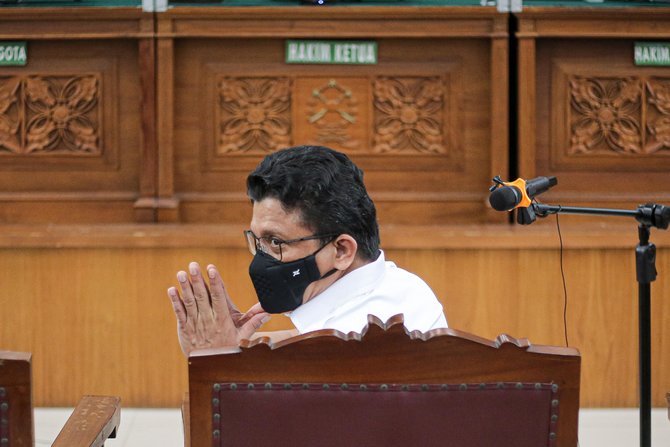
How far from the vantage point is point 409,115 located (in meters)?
4.49

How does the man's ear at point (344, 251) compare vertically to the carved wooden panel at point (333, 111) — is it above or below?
below

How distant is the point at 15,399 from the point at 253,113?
123 inches

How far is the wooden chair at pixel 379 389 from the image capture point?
4.73 feet

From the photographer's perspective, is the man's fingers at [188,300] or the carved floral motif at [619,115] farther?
the carved floral motif at [619,115]

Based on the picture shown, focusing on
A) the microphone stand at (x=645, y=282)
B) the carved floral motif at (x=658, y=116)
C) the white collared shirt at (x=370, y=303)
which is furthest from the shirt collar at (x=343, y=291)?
the carved floral motif at (x=658, y=116)

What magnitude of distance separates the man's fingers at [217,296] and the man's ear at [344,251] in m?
0.23

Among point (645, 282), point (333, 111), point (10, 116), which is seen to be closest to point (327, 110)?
point (333, 111)

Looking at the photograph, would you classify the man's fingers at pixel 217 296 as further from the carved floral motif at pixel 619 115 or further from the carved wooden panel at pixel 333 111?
the carved floral motif at pixel 619 115

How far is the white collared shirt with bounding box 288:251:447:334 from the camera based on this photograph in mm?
1852

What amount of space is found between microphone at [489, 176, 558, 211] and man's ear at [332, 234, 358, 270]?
0.38m

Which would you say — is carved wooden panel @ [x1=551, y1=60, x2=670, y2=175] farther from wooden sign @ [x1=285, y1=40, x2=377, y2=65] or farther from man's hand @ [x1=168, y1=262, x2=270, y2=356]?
man's hand @ [x1=168, y1=262, x2=270, y2=356]

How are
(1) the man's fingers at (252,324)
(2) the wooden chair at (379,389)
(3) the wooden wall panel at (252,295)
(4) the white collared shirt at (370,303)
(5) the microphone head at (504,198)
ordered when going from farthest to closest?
1. (3) the wooden wall panel at (252,295)
2. (5) the microphone head at (504,198)
3. (1) the man's fingers at (252,324)
4. (4) the white collared shirt at (370,303)
5. (2) the wooden chair at (379,389)

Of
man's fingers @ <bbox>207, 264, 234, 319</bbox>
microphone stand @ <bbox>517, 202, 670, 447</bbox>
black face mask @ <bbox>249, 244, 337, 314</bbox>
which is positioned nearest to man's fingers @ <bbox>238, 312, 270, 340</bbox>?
black face mask @ <bbox>249, 244, 337, 314</bbox>

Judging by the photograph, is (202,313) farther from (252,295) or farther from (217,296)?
(252,295)
